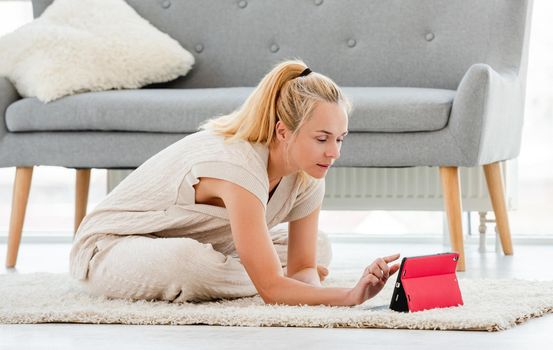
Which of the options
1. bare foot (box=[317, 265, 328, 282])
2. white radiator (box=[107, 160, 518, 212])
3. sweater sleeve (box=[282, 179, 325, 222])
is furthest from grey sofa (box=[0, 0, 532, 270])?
sweater sleeve (box=[282, 179, 325, 222])

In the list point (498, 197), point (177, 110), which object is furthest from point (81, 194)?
point (498, 197)

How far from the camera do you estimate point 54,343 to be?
1.44 meters

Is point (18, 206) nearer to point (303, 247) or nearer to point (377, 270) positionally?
point (303, 247)

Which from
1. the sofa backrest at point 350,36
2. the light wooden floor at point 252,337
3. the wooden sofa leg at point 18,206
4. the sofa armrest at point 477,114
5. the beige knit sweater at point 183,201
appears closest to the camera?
the light wooden floor at point 252,337

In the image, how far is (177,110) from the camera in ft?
8.45

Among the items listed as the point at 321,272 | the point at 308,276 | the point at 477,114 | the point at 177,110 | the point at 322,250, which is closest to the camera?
the point at 308,276

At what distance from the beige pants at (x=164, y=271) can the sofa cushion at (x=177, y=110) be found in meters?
0.70

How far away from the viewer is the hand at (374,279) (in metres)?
1.61

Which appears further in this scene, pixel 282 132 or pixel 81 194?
pixel 81 194

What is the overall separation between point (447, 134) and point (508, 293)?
65 centimetres

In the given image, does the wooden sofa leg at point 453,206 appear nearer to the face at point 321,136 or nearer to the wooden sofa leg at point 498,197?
the wooden sofa leg at point 498,197

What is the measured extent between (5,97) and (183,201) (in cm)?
106

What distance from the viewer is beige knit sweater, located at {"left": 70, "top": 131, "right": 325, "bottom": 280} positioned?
5.89ft

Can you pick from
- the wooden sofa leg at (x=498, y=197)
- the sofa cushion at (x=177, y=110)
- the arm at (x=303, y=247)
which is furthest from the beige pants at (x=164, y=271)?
the wooden sofa leg at (x=498, y=197)
